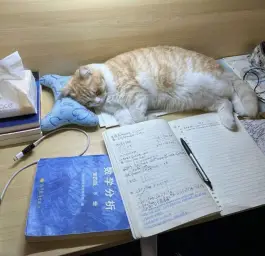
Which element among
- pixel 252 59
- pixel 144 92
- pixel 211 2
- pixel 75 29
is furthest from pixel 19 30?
pixel 252 59

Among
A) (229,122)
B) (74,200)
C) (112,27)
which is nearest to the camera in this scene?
(74,200)

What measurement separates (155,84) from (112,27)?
274 mm

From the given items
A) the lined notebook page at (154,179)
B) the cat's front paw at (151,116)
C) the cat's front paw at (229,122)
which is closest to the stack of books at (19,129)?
the lined notebook page at (154,179)

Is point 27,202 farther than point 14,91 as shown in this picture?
No

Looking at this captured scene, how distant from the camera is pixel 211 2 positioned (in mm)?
1096

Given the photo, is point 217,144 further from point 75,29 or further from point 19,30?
point 19,30

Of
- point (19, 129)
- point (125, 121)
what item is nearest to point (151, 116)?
point (125, 121)

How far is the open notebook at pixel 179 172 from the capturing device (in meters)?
0.69

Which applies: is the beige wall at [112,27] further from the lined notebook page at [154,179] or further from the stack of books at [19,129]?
the lined notebook page at [154,179]

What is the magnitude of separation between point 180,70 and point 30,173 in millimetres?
689

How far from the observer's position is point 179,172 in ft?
2.52

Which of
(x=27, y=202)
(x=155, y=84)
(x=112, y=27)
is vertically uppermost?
(x=112, y=27)

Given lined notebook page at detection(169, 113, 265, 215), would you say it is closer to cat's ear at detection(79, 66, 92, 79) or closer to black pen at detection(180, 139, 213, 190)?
black pen at detection(180, 139, 213, 190)

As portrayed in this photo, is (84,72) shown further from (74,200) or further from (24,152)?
(74,200)
